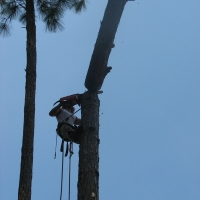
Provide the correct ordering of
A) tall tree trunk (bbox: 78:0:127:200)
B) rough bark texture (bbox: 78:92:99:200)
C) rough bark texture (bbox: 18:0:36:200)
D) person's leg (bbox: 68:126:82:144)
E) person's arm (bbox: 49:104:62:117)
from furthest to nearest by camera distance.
Result: 1. rough bark texture (bbox: 18:0:36:200)
2. person's arm (bbox: 49:104:62:117)
3. person's leg (bbox: 68:126:82:144)
4. tall tree trunk (bbox: 78:0:127:200)
5. rough bark texture (bbox: 78:92:99:200)

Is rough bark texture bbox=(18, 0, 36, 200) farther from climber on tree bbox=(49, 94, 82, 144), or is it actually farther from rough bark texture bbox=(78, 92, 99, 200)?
rough bark texture bbox=(78, 92, 99, 200)

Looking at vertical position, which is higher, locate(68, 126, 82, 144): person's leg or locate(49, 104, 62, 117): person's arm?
locate(49, 104, 62, 117): person's arm

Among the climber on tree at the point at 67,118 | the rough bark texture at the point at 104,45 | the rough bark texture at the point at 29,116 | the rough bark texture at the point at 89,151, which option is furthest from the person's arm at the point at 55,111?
the rough bark texture at the point at 29,116

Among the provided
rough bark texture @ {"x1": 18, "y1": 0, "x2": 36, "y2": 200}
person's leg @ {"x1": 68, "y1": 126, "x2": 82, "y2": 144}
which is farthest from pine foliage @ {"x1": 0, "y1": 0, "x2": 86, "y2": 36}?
person's leg @ {"x1": 68, "y1": 126, "x2": 82, "y2": 144}

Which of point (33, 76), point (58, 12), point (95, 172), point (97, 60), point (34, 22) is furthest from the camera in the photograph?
point (58, 12)

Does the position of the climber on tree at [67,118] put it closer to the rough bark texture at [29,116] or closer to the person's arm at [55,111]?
the person's arm at [55,111]

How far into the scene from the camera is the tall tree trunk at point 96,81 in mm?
4117

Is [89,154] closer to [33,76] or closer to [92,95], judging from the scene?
[92,95]

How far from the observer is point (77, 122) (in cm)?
545

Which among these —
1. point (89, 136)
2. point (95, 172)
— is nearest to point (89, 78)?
point (89, 136)

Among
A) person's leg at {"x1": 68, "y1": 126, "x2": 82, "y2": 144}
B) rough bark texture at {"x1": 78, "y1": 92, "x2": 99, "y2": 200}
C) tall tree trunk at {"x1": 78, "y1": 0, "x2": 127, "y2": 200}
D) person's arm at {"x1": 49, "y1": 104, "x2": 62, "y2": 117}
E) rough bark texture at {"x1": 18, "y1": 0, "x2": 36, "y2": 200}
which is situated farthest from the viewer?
rough bark texture at {"x1": 18, "y1": 0, "x2": 36, "y2": 200}

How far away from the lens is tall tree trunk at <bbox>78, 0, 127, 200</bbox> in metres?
4.12

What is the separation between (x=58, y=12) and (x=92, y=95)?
5169 millimetres

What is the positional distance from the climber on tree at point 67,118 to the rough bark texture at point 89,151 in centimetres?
15
